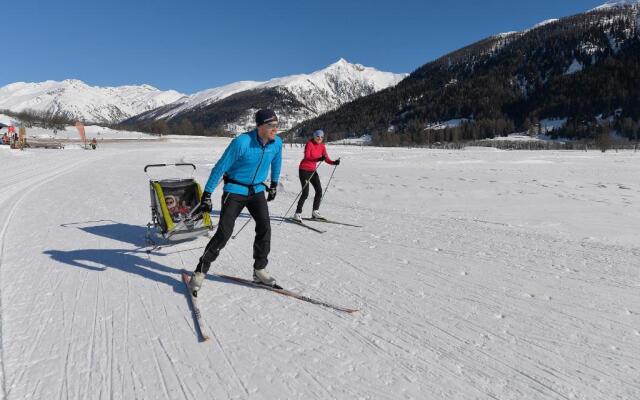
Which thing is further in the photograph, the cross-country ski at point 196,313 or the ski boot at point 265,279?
the ski boot at point 265,279

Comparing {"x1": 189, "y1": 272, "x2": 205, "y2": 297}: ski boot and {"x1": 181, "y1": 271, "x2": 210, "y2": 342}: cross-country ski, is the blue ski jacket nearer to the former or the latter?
{"x1": 189, "y1": 272, "x2": 205, "y2": 297}: ski boot

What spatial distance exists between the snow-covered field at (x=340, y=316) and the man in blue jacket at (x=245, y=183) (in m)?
0.42

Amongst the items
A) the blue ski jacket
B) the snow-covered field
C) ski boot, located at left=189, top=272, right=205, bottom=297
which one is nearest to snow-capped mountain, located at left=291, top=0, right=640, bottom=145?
the snow-covered field

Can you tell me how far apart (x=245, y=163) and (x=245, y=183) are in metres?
0.21

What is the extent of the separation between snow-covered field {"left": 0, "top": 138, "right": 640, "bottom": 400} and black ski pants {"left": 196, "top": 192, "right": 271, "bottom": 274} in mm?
366

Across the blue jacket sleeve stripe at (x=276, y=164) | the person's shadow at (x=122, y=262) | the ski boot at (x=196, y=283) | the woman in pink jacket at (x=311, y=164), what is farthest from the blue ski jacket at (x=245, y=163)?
the woman in pink jacket at (x=311, y=164)

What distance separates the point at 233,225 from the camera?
13.6 ft

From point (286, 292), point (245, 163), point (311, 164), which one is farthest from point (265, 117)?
point (311, 164)

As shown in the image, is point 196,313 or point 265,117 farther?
point 265,117

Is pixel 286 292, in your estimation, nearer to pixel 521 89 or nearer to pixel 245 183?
pixel 245 183

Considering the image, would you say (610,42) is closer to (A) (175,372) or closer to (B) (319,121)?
(B) (319,121)

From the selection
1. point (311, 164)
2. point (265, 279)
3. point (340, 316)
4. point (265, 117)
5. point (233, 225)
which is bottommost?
point (340, 316)

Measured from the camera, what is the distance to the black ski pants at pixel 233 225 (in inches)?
162

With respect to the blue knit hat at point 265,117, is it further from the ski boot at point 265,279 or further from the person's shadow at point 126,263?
the person's shadow at point 126,263
